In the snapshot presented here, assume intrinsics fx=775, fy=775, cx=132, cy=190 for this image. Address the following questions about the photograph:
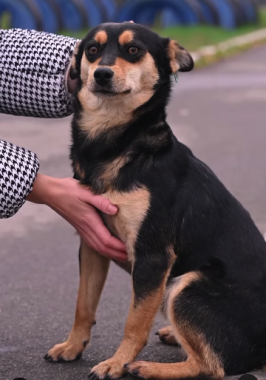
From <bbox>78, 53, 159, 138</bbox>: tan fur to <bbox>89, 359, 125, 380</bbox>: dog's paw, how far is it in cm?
100

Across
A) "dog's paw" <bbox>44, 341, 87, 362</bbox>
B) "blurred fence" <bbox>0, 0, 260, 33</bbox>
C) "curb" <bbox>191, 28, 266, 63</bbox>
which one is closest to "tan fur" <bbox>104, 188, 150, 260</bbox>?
"dog's paw" <bbox>44, 341, 87, 362</bbox>

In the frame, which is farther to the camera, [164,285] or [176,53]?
[176,53]

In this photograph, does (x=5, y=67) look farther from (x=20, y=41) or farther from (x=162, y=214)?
(x=162, y=214)

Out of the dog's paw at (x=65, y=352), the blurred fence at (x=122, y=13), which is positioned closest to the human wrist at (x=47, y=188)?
the dog's paw at (x=65, y=352)

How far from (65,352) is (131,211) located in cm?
77

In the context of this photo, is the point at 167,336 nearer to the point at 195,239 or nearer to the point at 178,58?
the point at 195,239

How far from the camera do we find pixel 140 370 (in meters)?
3.24

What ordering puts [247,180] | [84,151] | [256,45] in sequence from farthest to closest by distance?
[256,45] → [247,180] → [84,151]

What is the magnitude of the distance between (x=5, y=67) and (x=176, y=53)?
2.83 ft

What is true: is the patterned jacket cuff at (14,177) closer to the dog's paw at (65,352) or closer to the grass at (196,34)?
the dog's paw at (65,352)

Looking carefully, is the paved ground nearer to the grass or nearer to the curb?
the curb

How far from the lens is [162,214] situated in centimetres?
327

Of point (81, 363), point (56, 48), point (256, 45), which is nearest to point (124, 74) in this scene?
point (56, 48)

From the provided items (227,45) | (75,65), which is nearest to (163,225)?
(75,65)
